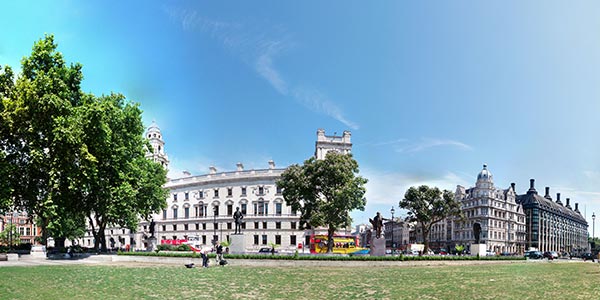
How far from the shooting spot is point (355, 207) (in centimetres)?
5359

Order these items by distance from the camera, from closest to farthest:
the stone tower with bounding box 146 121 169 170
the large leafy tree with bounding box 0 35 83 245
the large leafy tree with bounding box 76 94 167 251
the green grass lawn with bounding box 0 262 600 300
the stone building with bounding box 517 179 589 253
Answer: the green grass lawn with bounding box 0 262 600 300 < the large leafy tree with bounding box 0 35 83 245 < the large leafy tree with bounding box 76 94 167 251 < the stone tower with bounding box 146 121 169 170 < the stone building with bounding box 517 179 589 253

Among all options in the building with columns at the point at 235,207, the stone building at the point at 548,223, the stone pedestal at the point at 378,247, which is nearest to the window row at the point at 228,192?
the building with columns at the point at 235,207

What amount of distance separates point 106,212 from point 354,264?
2361 centimetres

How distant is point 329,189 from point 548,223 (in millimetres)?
104092

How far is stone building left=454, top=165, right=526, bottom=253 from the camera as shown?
4284 inches

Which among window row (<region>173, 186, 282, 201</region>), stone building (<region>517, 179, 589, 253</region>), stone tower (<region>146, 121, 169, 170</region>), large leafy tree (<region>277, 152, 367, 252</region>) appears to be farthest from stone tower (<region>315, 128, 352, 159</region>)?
stone building (<region>517, 179, 589, 253</region>)

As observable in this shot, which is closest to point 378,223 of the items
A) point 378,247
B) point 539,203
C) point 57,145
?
point 378,247

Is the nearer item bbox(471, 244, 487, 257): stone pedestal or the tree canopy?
the tree canopy

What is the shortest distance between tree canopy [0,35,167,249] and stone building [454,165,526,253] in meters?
88.8

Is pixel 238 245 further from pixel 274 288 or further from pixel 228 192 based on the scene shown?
pixel 228 192

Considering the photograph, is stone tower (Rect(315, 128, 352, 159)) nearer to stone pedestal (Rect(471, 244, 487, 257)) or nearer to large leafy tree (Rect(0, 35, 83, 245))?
stone pedestal (Rect(471, 244, 487, 257))

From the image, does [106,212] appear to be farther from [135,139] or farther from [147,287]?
[147,287]

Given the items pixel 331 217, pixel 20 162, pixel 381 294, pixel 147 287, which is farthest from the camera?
pixel 331 217

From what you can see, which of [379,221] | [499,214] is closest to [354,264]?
[379,221]
